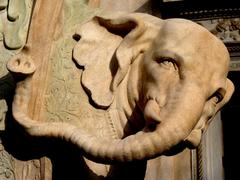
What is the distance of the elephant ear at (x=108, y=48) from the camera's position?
5.02 feet

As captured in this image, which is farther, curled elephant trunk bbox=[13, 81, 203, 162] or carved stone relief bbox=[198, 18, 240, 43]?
carved stone relief bbox=[198, 18, 240, 43]

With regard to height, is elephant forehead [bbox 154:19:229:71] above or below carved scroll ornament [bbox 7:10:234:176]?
above

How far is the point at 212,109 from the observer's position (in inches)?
58.3

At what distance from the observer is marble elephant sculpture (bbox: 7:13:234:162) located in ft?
4.52

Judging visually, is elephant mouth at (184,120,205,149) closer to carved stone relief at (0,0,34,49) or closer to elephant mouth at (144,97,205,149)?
elephant mouth at (144,97,205,149)

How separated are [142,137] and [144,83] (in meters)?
0.16

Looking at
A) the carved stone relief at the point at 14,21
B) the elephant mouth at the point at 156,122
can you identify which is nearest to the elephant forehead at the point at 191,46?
the elephant mouth at the point at 156,122

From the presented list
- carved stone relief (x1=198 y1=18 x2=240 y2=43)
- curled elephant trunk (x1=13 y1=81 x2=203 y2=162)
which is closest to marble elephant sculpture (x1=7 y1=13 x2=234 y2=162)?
curled elephant trunk (x1=13 y1=81 x2=203 y2=162)

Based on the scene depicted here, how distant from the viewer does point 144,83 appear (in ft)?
4.91

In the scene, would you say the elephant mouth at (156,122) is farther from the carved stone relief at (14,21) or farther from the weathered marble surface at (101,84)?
the carved stone relief at (14,21)

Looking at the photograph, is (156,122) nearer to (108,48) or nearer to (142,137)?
(142,137)

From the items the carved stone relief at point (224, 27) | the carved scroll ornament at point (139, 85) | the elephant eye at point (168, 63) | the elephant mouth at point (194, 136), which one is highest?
the elephant eye at point (168, 63)

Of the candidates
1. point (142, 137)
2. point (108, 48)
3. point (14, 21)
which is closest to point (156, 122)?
point (142, 137)

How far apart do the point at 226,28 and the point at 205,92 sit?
287 centimetres
